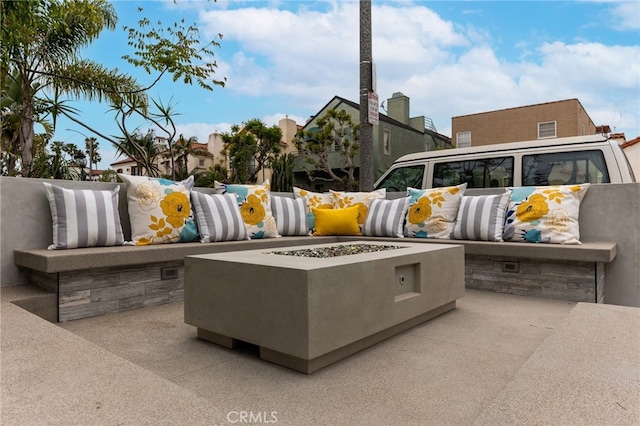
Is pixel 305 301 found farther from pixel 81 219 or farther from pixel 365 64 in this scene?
pixel 365 64

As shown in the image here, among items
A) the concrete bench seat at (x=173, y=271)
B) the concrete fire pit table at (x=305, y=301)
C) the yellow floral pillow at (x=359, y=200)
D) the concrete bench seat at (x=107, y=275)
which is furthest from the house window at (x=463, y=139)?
the concrete fire pit table at (x=305, y=301)

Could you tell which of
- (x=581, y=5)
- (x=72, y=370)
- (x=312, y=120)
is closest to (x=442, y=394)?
(x=72, y=370)

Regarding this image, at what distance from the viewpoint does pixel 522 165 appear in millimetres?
4699

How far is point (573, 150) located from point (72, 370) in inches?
193

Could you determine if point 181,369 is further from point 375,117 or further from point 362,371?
point 375,117

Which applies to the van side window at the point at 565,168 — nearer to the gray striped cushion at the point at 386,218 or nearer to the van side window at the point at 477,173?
the van side window at the point at 477,173

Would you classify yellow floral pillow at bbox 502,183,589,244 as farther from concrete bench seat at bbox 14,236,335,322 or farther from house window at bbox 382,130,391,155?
house window at bbox 382,130,391,155

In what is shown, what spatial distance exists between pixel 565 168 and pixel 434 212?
1782mm

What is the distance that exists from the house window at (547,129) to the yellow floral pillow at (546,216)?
13.4m

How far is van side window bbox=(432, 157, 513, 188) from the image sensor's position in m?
4.85

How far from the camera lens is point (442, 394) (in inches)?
55.2

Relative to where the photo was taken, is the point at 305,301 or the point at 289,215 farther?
the point at 289,215

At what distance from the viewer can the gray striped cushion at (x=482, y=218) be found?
339cm

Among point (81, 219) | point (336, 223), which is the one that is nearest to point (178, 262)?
point (81, 219)
